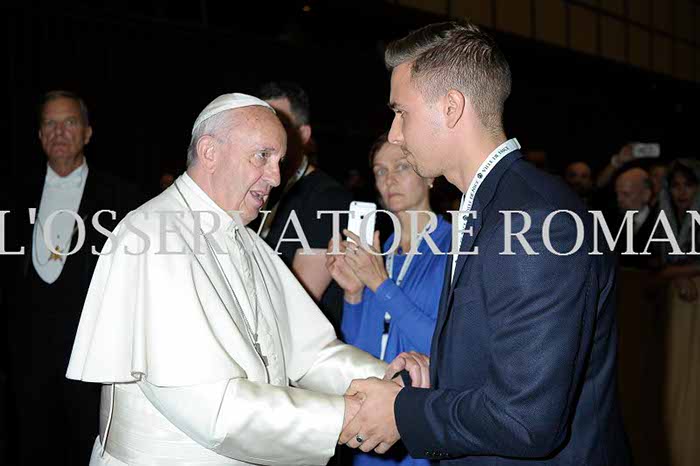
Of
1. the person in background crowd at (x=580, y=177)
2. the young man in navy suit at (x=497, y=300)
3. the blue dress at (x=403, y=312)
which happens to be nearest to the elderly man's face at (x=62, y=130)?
the blue dress at (x=403, y=312)

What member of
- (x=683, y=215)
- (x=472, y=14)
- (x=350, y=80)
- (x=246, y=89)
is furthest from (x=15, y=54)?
(x=472, y=14)

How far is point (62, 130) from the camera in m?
3.85

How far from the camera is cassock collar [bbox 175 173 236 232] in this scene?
2.30m

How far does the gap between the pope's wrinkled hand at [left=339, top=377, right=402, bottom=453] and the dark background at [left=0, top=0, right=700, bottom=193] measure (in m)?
3.93

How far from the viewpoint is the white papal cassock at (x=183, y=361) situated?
2.03 m

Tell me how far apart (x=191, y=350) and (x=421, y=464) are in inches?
45.8

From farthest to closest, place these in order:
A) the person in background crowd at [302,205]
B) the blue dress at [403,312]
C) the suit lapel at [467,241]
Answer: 1. the person in background crowd at [302,205]
2. the blue dress at [403,312]
3. the suit lapel at [467,241]

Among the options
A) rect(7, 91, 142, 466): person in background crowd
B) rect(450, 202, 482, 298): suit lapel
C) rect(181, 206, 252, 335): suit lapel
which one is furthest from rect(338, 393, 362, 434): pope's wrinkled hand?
rect(7, 91, 142, 466): person in background crowd

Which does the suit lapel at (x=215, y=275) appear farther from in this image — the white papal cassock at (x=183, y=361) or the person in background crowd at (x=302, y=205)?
the person in background crowd at (x=302, y=205)

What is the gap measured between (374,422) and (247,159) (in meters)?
0.86

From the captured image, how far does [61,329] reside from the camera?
3.63 metres

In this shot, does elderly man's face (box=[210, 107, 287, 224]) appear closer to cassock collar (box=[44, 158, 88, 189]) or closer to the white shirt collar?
cassock collar (box=[44, 158, 88, 189])

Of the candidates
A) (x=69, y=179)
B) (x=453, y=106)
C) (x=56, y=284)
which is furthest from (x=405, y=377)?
(x=69, y=179)

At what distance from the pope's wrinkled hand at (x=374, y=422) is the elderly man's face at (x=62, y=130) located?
2393mm
